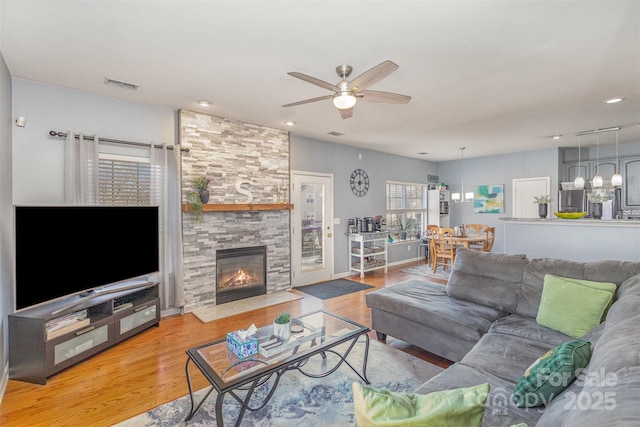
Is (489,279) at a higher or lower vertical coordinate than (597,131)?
lower

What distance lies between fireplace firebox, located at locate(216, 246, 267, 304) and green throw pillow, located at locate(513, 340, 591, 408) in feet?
12.5

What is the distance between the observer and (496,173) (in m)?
7.48

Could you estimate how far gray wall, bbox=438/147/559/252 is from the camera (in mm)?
6695

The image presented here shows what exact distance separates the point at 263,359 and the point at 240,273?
2.79m

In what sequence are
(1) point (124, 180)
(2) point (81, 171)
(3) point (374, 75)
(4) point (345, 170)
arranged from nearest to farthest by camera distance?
1. (3) point (374, 75)
2. (2) point (81, 171)
3. (1) point (124, 180)
4. (4) point (345, 170)

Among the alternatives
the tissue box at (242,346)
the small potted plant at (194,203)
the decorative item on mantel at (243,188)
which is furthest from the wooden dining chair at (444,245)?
the tissue box at (242,346)

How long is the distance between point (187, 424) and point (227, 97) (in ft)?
10.3

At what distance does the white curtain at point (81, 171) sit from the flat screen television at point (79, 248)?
0.42 meters

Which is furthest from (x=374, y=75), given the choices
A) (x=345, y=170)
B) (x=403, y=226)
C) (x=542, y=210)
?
(x=403, y=226)

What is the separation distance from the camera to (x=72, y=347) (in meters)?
2.67

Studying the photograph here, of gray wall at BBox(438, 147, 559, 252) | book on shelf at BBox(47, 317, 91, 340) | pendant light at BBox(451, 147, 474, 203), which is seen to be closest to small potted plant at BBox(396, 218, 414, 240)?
pendant light at BBox(451, 147, 474, 203)

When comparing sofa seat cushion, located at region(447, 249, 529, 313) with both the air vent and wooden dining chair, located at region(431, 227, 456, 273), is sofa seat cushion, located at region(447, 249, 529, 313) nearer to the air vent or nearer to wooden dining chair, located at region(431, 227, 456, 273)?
wooden dining chair, located at region(431, 227, 456, 273)

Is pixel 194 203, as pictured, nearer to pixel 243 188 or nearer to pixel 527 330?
pixel 243 188

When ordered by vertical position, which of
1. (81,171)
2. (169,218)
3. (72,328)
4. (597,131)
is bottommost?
(72,328)
